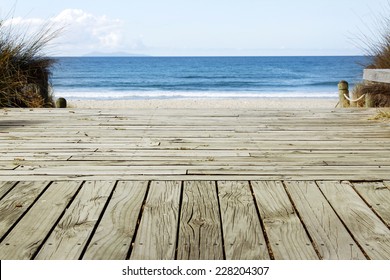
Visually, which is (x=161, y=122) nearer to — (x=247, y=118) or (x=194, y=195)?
(x=247, y=118)

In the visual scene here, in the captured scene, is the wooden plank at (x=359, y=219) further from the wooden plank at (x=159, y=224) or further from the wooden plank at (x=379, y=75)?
the wooden plank at (x=379, y=75)

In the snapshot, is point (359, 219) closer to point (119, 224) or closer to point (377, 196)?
point (377, 196)

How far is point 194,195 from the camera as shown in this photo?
2.34m

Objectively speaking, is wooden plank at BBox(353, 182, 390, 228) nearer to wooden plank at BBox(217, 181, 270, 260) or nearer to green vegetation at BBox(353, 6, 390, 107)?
wooden plank at BBox(217, 181, 270, 260)

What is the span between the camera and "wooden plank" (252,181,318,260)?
5.70ft

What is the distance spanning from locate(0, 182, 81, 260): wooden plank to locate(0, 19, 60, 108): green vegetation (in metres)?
3.78

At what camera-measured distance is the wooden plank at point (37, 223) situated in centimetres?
176

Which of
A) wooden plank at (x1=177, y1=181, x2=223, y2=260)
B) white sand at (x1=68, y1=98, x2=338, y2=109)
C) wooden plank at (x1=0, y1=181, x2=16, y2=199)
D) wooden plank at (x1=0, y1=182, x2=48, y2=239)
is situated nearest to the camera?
wooden plank at (x1=177, y1=181, x2=223, y2=260)

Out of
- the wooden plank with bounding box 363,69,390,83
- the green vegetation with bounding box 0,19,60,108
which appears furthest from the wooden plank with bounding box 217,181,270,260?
the green vegetation with bounding box 0,19,60,108

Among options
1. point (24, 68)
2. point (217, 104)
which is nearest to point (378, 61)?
point (24, 68)

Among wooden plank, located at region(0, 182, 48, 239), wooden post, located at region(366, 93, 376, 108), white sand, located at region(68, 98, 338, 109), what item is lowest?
white sand, located at region(68, 98, 338, 109)

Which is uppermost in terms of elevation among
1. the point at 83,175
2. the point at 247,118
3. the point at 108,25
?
the point at 83,175
